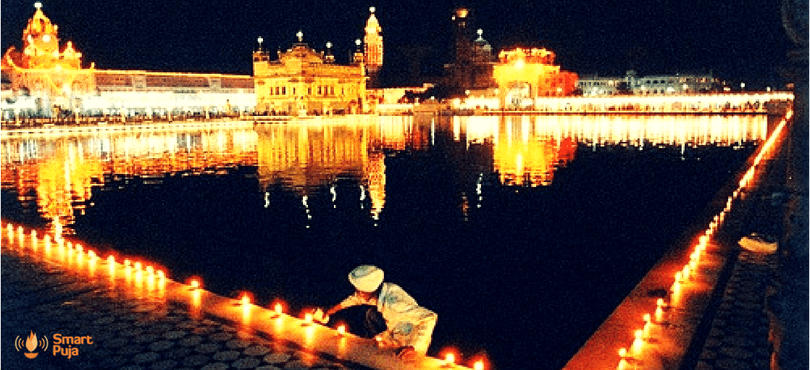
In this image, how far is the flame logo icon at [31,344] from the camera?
5.49 m

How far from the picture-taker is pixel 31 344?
220 inches

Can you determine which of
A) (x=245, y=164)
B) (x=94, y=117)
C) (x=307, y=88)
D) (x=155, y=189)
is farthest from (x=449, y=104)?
(x=155, y=189)

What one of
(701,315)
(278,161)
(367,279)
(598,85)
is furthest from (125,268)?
(598,85)

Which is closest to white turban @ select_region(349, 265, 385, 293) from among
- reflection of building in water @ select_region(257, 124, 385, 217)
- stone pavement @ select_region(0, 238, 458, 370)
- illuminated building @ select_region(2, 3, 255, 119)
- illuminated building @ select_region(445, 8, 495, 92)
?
stone pavement @ select_region(0, 238, 458, 370)

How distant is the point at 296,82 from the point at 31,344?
6716 centimetres

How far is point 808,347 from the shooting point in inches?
131

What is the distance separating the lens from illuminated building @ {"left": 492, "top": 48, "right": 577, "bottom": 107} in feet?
283

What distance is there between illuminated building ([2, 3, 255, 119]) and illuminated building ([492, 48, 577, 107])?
39731mm

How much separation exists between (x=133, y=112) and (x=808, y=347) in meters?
60.1

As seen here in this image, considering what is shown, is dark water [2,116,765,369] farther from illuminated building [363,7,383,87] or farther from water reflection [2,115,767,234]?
illuminated building [363,7,383,87]

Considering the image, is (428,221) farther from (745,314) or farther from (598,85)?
(598,85)

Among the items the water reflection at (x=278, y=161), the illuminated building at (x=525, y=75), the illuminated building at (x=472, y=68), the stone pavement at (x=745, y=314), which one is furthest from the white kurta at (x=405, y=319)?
the illuminated building at (x=472, y=68)

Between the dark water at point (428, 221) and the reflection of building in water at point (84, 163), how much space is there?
124 millimetres

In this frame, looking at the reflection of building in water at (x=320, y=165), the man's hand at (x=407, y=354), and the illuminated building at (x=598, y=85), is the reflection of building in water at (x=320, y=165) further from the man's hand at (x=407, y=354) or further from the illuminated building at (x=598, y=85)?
the illuminated building at (x=598, y=85)
